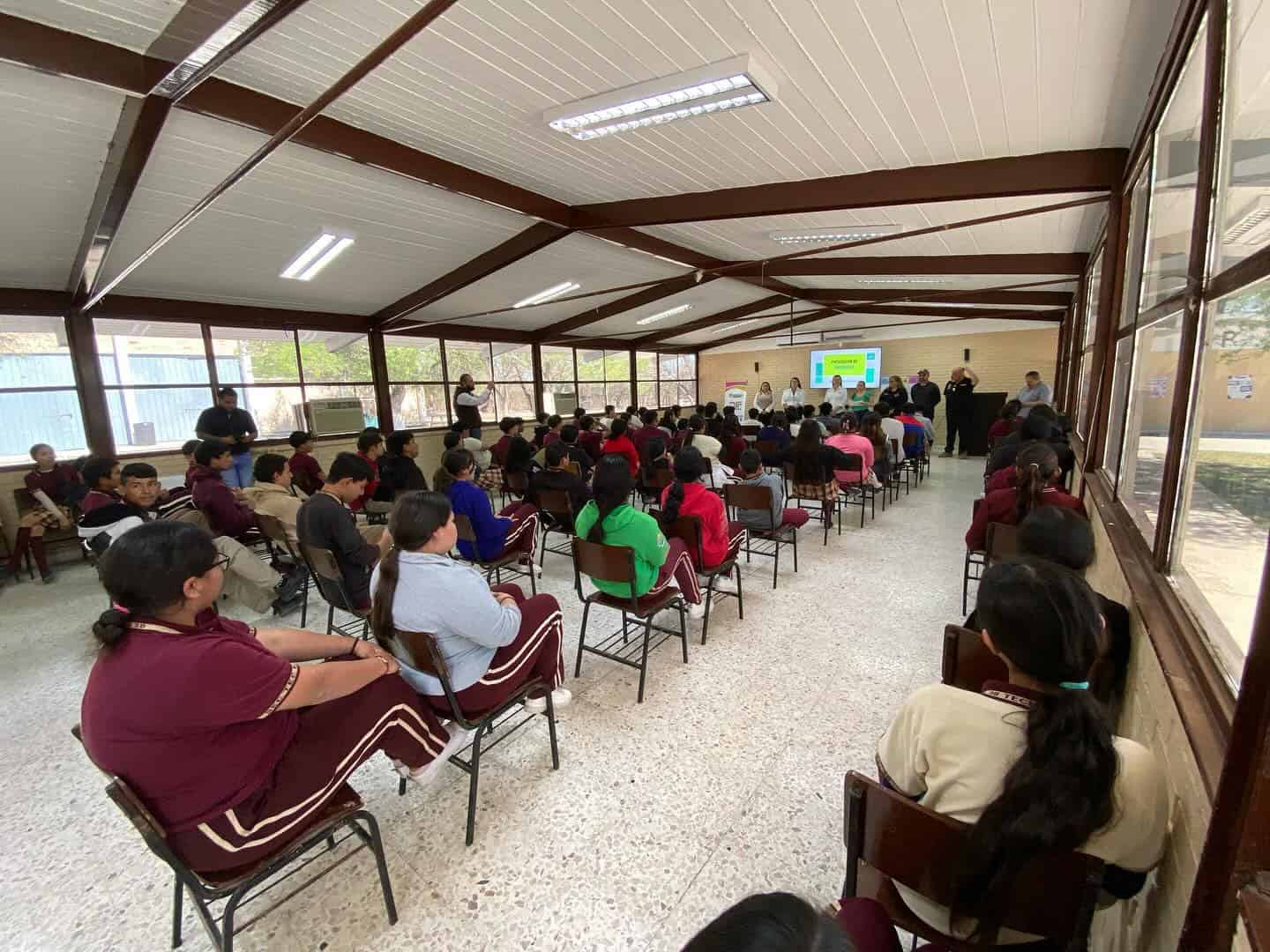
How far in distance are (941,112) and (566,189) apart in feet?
9.08

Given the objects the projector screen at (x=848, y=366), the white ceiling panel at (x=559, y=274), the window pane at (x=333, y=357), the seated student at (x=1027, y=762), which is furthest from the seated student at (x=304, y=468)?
the projector screen at (x=848, y=366)

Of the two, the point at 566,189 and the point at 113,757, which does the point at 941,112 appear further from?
the point at 113,757

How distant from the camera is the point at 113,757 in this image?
107 centimetres

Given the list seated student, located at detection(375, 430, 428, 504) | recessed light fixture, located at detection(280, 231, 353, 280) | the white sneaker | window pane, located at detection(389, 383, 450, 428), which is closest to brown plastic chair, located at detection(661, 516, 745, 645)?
the white sneaker

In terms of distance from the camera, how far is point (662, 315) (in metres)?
10.1

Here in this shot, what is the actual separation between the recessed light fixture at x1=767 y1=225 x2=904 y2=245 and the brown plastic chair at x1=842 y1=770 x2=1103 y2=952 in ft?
16.0

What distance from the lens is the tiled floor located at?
1.48 meters

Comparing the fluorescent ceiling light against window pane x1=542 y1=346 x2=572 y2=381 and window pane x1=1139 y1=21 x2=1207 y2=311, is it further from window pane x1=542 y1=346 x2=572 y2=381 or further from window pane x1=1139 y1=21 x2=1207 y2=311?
window pane x1=1139 y1=21 x2=1207 y2=311

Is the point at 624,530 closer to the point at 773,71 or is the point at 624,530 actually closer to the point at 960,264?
the point at 773,71

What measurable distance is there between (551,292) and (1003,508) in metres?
6.26

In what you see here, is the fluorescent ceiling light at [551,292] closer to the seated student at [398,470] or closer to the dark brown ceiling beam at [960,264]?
the dark brown ceiling beam at [960,264]

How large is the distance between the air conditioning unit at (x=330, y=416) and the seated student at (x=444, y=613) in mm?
6311

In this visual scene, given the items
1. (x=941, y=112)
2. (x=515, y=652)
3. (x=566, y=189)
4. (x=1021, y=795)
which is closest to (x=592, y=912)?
(x=515, y=652)

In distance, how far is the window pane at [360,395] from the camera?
23.7 ft
